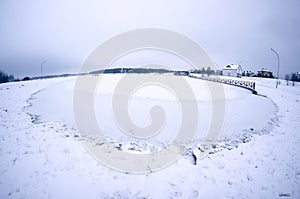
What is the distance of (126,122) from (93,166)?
5400 millimetres

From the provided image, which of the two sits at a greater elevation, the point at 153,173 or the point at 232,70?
the point at 232,70

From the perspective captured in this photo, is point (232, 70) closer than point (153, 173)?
No

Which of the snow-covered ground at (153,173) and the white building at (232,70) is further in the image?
the white building at (232,70)

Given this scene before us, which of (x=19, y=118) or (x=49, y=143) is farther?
(x=19, y=118)

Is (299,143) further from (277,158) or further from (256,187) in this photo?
(256,187)

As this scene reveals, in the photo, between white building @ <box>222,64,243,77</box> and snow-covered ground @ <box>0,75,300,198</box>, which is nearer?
snow-covered ground @ <box>0,75,300,198</box>

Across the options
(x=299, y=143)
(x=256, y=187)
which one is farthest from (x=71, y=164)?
(x=299, y=143)

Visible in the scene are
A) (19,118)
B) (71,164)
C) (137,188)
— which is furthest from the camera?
(19,118)

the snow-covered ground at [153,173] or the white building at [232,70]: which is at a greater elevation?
the white building at [232,70]

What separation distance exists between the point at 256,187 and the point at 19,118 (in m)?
13.7

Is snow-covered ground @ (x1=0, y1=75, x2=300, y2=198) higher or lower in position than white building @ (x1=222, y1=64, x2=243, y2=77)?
lower

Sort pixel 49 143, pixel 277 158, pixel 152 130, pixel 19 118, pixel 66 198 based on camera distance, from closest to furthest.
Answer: pixel 66 198
pixel 277 158
pixel 49 143
pixel 152 130
pixel 19 118

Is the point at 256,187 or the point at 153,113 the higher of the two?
the point at 153,113

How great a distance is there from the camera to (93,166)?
6.88 meters
